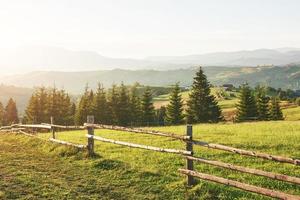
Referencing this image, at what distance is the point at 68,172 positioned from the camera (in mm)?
17344

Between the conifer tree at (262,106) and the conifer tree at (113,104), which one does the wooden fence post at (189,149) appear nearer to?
the conifer tree at (113,104)

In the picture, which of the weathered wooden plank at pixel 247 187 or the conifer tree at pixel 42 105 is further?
the conifer tree at pixel 42 105

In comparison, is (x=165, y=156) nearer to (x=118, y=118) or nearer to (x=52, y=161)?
(x=52, y=161)

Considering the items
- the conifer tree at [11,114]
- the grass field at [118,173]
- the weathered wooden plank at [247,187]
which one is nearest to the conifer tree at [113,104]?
the conifer tree at [11,114]

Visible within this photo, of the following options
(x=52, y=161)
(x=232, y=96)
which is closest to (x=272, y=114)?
(x=52, y=161)

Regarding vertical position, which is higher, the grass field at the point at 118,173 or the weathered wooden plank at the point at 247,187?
the weathered wooden plank at the point at 247,187

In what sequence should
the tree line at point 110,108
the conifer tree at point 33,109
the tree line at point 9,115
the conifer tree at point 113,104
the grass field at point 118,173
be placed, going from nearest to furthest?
the grass field at point 118,173
the tree line at point 110,108
the conifer tree at point 113,104
the conifer tree at point 33,109
the tree line at point 9,115

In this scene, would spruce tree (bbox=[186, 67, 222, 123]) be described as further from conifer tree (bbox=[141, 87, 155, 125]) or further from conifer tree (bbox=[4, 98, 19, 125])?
conifer tree (bbox=[4, 98, 19, 125])

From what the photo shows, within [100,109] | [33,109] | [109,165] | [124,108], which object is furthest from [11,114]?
[109,165]

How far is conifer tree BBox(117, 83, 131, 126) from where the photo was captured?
93062 mm

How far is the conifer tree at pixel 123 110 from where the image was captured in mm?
93062

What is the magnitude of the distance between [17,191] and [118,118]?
79165mm

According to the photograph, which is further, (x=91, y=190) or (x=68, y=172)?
(x=68, y=172)

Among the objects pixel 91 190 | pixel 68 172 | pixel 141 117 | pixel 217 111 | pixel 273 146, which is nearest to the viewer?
pixel 91 190
